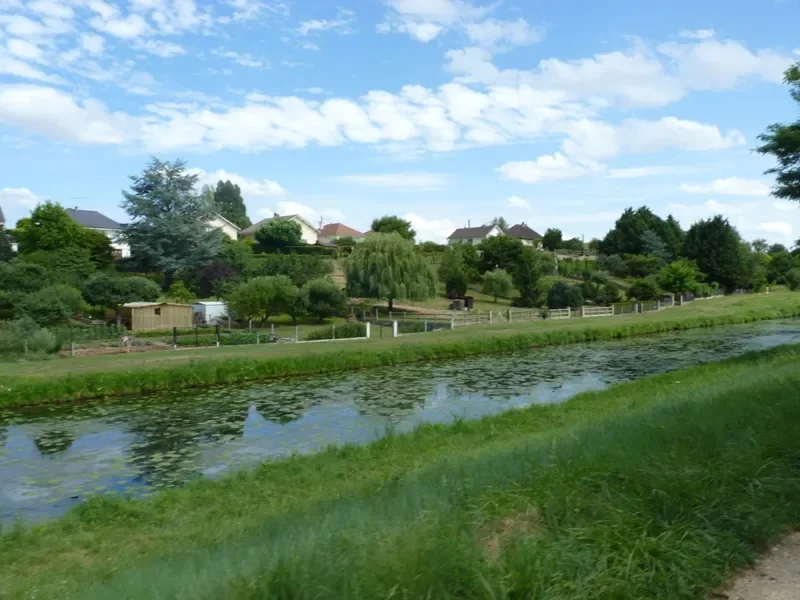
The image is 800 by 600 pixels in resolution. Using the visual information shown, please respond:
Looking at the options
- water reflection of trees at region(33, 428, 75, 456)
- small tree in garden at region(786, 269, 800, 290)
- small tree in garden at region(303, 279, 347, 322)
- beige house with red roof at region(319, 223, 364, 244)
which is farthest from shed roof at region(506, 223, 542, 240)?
water reflection of trees at region(33, 428, 75, 456)

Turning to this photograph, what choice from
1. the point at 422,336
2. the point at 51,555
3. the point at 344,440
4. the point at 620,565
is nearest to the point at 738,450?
the point at 620,565

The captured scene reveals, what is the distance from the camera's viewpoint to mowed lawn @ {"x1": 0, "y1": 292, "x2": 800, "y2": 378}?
22922mm

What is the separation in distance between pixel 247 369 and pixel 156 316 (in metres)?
15.5

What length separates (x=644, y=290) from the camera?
6112 centimetres

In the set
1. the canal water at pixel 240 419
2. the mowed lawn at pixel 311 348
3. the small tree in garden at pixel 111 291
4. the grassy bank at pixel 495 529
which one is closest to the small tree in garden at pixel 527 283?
the mowed lawn at pixel 311 348

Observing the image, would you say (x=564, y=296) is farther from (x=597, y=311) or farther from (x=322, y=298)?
(x=322, y=298)

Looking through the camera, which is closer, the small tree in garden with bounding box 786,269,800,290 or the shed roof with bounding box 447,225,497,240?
the small tree in garden with bounding box 786,269,800,290

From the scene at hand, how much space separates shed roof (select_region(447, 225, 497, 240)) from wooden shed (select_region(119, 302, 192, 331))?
86209mm

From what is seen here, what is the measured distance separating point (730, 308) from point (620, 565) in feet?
181

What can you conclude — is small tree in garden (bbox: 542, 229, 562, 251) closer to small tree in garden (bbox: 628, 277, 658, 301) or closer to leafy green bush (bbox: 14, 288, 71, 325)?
small tree in garden (bbox: 628, 277, 658, 301)

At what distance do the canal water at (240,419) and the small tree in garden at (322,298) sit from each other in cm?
1449

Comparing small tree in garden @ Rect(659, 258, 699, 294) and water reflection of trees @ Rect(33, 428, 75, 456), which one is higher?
small tree in garden @ Rect(659, 258, 699, 294)

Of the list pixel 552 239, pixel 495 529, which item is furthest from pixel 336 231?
pixel 495 529

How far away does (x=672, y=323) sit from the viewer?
43906 millimetres
